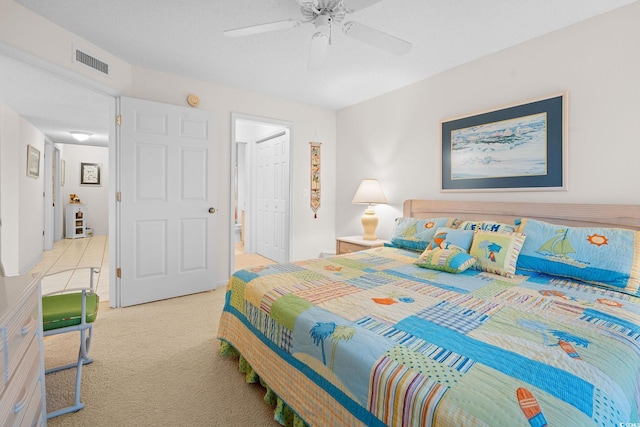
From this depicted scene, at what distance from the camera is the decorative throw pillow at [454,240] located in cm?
228

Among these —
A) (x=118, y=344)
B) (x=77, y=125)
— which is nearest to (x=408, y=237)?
(x=118, y=344)

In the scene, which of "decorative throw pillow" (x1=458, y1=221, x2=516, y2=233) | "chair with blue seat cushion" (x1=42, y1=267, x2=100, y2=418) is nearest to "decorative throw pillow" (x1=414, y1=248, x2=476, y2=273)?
"decorative throw pillow" (x1=458, y1=221, x2=516, y2=233)

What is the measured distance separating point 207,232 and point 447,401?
315 centimetres

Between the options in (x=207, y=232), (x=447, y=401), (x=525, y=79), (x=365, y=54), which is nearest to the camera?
(x=447, y=401)

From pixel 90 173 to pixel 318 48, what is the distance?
319 inches

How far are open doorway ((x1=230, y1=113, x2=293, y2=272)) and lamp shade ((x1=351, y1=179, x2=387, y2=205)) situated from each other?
3.51 ft

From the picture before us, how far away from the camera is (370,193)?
3713mm

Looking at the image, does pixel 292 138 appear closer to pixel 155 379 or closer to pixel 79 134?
pixel 155 379

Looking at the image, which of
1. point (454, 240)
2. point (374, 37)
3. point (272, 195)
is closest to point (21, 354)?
point (374, 37)

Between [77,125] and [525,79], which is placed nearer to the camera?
[525,79]

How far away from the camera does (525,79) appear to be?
2572 millimetres

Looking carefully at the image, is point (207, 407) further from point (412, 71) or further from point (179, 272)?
point (412, 71)

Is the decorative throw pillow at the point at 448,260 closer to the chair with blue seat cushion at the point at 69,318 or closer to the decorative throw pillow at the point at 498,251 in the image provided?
the decorative throw pillow at the point at 498,251

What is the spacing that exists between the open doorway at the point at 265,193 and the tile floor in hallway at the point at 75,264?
1.74m
